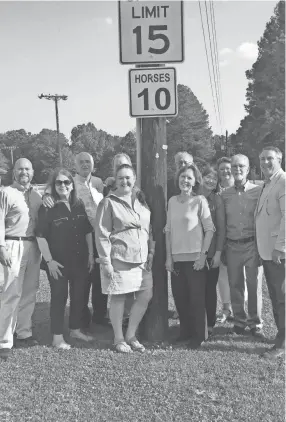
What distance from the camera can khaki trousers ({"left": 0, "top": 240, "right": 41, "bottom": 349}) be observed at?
5.04 m

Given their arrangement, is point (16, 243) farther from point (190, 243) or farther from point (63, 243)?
point (190, 243)

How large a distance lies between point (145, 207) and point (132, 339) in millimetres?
1492

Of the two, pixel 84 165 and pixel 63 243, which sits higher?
pixel 84 165

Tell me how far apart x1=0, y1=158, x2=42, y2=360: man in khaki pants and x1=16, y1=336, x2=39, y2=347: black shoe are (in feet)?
0.04

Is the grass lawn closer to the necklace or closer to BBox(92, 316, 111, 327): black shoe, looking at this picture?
BBox(92, 316, 111, 327): black shoe

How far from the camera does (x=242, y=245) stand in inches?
217

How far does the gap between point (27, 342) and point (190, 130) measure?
5391 cm

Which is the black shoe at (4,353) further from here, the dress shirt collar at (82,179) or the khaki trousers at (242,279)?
A: the khaki trousers at (242,279)

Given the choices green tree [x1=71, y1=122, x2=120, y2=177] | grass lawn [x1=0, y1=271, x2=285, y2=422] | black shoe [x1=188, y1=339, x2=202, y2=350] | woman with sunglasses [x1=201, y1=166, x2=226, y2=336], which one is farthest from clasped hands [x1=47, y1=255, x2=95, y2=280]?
green tree [x1=71, y1=122, x2=120, y2=177]

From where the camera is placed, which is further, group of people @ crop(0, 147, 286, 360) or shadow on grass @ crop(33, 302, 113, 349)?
shadow on grass @ crop(33, 302, 113, 349)

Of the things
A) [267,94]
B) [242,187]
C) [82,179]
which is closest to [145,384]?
[242,187]

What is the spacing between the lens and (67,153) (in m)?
74.8

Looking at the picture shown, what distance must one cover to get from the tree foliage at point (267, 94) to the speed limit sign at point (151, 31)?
103 feet

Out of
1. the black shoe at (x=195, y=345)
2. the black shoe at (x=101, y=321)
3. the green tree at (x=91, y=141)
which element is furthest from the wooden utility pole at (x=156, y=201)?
the green tree at (x=91, y=141)
